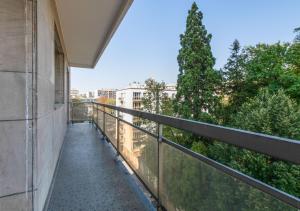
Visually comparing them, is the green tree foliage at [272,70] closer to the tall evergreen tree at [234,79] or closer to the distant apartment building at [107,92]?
the tall evergreen tree at [234,79]

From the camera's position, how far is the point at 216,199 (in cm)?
114

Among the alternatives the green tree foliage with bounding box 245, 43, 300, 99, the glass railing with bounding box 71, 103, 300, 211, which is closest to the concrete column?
the glass railing with bounding box 71, 103, 300, 211

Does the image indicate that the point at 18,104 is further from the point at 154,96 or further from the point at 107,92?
the point at 107,92

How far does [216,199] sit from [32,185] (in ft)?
4.37

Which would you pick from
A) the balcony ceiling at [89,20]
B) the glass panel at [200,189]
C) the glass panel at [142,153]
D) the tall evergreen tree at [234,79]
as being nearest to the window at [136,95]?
the tall evergreen tree at [234,79]

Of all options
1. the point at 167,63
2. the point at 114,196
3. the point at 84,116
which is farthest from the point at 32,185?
the point at 167,63

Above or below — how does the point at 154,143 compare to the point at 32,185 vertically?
above

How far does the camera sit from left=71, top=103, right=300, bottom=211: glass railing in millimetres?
770

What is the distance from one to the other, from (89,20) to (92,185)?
316 cm

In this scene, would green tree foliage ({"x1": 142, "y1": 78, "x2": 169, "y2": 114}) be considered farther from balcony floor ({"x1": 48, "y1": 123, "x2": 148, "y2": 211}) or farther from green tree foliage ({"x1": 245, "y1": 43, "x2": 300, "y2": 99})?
balcony floor ({"x1": 48, "y1": 123, "x2": 148, "y2": 211})

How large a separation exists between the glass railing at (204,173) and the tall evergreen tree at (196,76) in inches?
713

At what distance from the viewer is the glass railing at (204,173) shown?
77 centimetres

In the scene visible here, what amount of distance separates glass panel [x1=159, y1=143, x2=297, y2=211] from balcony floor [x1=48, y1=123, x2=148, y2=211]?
0.59 m

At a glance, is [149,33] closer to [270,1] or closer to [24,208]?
[270,1]
